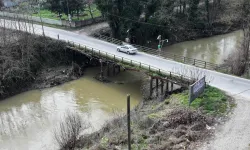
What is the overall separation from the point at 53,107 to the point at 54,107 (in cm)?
11

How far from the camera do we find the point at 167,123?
22.6 metres

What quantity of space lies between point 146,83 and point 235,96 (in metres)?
13.8

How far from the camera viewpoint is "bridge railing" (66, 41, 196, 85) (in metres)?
29.2

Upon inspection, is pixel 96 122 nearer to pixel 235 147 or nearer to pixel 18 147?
pixel 18 147

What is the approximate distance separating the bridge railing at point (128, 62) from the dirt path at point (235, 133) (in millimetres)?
6098

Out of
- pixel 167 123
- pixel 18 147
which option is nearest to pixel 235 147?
pixel 167 123

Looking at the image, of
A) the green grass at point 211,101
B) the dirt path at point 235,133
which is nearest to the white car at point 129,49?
the green grass at point 211,101

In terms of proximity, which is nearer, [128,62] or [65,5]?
[128,62]

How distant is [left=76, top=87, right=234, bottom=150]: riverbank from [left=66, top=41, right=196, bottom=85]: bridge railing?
8.84 ft

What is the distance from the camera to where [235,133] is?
21047 mm

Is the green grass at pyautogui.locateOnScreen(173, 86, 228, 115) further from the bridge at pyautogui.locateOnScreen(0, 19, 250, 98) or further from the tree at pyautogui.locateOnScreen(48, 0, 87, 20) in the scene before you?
the tree at pyautogui.locateOnScreen(48, 0, 87, 20)

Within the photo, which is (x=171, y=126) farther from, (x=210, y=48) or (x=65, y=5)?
(x=65, y=5)

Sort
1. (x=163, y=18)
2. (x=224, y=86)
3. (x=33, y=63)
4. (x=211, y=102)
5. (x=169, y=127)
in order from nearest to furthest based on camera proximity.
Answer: (x=169, y=127) < (x=211, y=102) < (x=224, y=86) < (x=33, y=63) < (x=163, y=18)

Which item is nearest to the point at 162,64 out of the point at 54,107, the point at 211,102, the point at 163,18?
the point at 211,102
